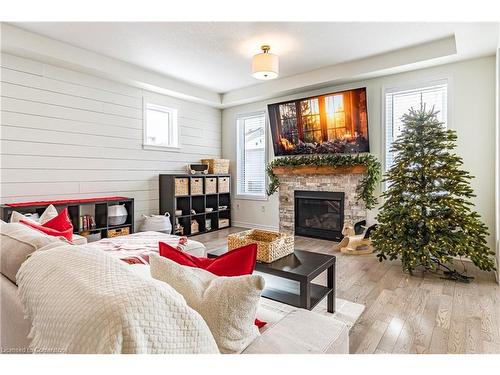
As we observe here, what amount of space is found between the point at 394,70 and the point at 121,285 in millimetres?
4314

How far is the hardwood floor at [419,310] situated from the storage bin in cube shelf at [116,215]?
283 centimetres

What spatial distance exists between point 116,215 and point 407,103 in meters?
4.34

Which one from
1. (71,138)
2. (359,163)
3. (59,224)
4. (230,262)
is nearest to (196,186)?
(71,138)

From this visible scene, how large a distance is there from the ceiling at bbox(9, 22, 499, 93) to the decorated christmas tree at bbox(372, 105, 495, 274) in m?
0.94

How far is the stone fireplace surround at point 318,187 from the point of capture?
14.7ft

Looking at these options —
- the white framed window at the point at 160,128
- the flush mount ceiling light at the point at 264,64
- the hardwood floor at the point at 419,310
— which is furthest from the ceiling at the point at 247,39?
the hardwood floor at the point at 419,310

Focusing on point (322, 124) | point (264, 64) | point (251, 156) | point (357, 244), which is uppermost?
point (264, 64)

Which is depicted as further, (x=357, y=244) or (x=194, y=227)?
(x=194, y=227)

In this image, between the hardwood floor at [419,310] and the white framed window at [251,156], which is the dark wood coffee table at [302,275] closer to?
the hardwood floor at [419,310]

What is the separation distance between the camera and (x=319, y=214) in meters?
4.93

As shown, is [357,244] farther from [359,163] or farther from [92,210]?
[92,210]

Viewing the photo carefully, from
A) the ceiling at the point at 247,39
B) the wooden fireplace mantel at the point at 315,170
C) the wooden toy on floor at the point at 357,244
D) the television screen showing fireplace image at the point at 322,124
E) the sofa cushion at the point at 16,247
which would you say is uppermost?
the ceiling at the point at 247,39

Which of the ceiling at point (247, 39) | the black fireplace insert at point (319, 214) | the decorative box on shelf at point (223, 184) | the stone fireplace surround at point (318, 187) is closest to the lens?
the ceiling at point (247, 39)
